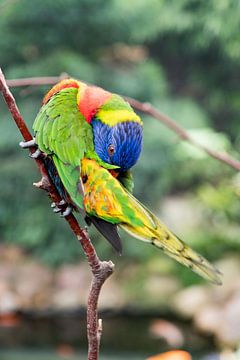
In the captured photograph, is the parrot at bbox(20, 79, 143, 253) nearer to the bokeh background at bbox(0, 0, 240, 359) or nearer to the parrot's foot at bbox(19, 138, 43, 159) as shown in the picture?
the parrot's foot at bbox(19, 138, 43, 159)

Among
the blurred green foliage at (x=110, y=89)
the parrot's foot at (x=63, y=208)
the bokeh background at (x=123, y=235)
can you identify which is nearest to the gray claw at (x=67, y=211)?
the parrot's foot at (x=63, y=208)

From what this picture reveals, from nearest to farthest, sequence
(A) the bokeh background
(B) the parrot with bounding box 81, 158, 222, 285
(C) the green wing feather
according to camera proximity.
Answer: (B) the parrot with bounding box 81, 158, 222, 285
(C) the green wing feather
(A) the bokeh background

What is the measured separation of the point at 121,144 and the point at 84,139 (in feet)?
0.23

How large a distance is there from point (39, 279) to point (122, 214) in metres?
3.92

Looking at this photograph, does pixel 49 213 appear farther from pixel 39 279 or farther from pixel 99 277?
pixel 99 277

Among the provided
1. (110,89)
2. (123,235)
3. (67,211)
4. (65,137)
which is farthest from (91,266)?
(110,89)

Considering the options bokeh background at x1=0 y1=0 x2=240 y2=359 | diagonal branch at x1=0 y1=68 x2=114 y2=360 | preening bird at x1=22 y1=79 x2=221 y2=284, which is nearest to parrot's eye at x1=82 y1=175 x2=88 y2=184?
preening bird at x1=22 y1=79 x2=221 y2=284

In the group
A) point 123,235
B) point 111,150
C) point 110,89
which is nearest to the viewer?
point 111,150

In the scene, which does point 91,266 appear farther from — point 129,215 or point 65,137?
point 65,137

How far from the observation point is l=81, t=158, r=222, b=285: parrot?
1.94 feet

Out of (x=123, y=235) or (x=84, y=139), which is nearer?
(x=84, y=139)

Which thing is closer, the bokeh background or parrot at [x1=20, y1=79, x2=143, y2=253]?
parrot at [x1=20, y1=79, x2=143, y2=253]

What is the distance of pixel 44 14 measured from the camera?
4176mm

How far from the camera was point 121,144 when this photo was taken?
0.71 meters
